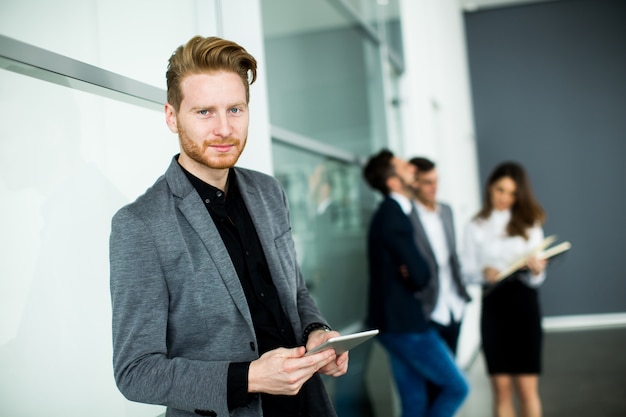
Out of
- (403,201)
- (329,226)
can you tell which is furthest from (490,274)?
(329,226)

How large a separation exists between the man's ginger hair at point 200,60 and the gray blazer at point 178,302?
18 cm

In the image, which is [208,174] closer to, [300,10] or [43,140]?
[43,140]

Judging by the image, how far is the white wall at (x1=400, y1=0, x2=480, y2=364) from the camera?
5.52 meters

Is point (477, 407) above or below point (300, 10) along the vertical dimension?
below

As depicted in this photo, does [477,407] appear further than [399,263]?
Yes

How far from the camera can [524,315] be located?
3.77m

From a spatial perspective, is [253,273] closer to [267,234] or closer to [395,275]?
[267,234]

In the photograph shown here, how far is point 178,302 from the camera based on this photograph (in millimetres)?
1350

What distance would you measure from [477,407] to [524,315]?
1547 millimetres

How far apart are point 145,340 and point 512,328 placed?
299 centimetres

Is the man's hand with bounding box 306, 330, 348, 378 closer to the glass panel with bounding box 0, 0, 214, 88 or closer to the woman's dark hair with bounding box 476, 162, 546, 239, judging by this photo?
the glass panel with bounding box 0, 0, 214, 88

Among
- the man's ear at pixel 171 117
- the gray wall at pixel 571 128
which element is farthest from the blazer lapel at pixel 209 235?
the gray wall at pixel 571 128

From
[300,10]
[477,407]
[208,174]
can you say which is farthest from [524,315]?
[208,174]

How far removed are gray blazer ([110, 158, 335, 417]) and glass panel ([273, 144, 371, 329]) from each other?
59.6 inches
